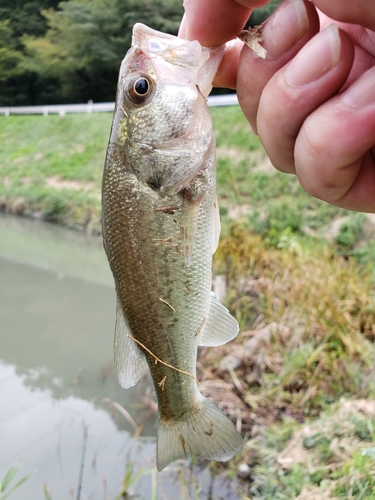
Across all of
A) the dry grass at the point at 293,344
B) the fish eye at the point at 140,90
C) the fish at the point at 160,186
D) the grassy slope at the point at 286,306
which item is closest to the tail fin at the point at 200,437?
the fish at the point at 160,186

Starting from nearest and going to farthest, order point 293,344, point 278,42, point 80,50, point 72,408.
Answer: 1. point 278,42
2. point 293,344
3. point 72,408
4. point 80,50

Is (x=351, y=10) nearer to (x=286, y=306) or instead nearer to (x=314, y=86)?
(x=314, y=86)

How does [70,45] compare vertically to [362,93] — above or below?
below

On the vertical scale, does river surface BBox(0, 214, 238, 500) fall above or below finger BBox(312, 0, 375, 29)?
below

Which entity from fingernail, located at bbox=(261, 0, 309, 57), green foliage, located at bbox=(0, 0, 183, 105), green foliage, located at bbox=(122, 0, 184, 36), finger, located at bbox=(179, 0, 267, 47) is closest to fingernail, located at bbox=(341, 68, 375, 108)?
fingernail, located at bbox=(261, 0, 309, 57)

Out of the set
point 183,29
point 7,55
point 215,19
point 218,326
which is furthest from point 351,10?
point 7,55

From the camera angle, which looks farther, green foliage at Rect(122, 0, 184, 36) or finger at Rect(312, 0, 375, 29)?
green foliage at Rect(122, 0, 184, 36)

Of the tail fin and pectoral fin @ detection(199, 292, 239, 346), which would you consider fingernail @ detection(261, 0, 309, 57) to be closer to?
pectoral fin @ detection(199, 292, 239, 346)
